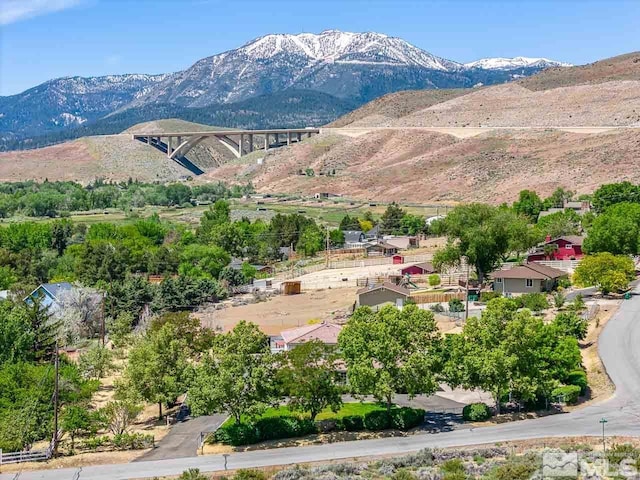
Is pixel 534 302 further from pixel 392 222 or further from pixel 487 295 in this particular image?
pixel 392 222

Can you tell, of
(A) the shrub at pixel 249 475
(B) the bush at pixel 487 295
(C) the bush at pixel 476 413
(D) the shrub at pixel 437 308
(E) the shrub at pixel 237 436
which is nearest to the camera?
(A) the shrub at pixel 249 475

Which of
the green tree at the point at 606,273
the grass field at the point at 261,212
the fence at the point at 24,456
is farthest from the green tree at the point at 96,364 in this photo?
the grass field at the point at 261,212

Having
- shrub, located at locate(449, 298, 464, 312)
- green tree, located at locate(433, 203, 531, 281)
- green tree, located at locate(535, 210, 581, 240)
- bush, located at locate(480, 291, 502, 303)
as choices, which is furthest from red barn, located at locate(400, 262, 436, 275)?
shrub, located at locate(449, 298, 464, 312)

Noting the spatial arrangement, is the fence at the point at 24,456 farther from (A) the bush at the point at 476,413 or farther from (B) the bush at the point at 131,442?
(A) the bush at the point at 476,413

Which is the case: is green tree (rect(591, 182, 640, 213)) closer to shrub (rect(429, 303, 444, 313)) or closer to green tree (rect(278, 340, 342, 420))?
shrub (rect(429, 303, 444, 313))

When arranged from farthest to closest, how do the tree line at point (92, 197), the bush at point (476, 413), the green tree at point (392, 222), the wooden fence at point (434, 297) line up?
1. the tree line at point (92, 197)
2. the green tree at point (392, 222)
3. the wooden fence at point (434, 297)
4. the bush at point (476, 413)

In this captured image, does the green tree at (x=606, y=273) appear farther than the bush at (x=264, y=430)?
Yes
